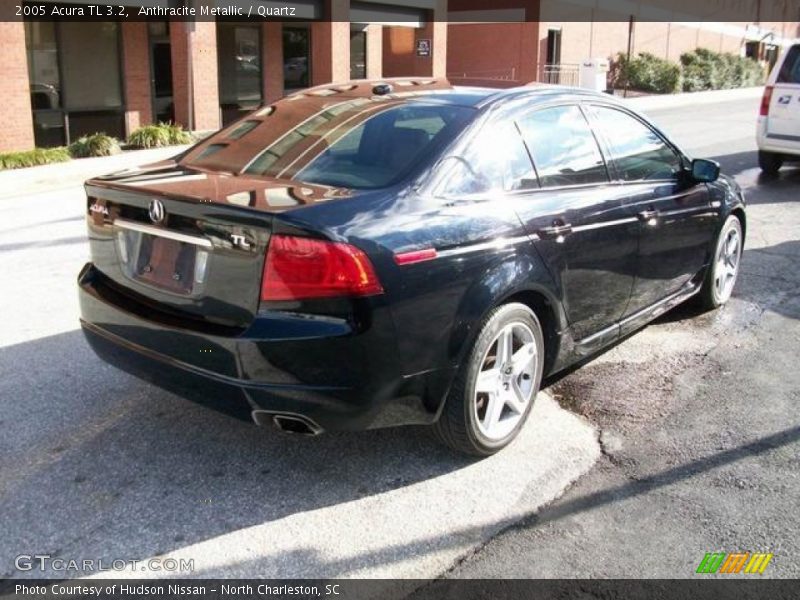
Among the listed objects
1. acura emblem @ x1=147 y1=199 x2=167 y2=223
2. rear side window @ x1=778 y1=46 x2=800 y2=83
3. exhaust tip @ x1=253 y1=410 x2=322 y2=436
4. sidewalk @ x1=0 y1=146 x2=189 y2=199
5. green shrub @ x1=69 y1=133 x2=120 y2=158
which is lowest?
sidewalk @ x1=0 y1=146 x2=189 y2=199

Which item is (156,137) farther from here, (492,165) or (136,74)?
(492,165)

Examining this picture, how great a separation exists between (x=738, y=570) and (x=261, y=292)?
206 centimetres

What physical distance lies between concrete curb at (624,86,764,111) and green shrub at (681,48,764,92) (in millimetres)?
1205

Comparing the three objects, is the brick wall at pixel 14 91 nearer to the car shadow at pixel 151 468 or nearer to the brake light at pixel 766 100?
the car shadow at pixel 151 468

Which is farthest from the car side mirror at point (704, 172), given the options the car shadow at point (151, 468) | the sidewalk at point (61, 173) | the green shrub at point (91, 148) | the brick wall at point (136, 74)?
the brick wall at point (136, 74)

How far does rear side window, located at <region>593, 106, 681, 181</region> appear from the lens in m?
4.64

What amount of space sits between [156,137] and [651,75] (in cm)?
2477

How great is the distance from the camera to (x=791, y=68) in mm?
11492

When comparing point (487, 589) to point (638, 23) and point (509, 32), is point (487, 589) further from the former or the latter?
point (638, 23)

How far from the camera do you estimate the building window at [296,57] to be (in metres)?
22.9

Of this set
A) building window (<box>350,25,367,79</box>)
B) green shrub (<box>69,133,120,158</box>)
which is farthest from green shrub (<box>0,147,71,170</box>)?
building window (<box>350,25,367,79</box>)

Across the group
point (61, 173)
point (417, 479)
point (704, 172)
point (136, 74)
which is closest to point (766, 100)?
point (704, 172)

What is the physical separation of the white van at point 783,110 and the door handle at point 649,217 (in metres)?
7.97

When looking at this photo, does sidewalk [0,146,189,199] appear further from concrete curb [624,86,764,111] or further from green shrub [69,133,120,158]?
concrete curb [624,86,764,111]
